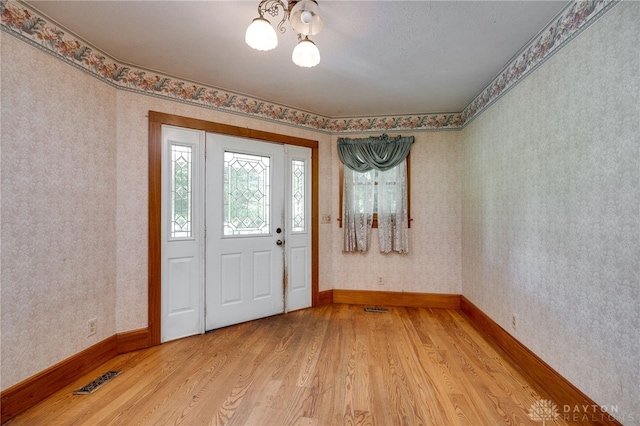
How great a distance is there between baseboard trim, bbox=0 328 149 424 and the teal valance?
294 centimetres

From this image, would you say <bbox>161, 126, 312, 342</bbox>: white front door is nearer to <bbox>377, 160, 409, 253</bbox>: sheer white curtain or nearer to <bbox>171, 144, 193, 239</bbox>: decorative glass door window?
<bbox>171, 144, 193, 239</bbox>: decorative glass door window

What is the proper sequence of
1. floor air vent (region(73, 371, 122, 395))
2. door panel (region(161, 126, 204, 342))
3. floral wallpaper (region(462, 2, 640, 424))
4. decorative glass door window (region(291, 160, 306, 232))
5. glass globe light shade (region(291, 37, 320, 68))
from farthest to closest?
decorative glass door window (region(291, 160, 306, 232)) → door panel (region(161, 126, 204, 342)) → floor air vent (region(73, 371, 122, 395)) → glass globe light shade (region(291, 37, 320, 68)) → floral wallpaper (region(462, 2, 640, 424))

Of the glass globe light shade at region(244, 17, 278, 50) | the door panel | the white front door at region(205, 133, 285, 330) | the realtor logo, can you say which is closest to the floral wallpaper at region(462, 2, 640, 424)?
the realtor logo

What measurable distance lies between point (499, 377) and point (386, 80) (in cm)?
265

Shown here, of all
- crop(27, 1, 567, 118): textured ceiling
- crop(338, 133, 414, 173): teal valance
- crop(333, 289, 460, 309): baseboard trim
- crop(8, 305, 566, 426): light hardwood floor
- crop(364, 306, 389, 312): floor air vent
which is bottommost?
crop(364, 306, 389, 312): floor air vent

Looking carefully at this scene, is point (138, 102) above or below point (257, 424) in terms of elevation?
above

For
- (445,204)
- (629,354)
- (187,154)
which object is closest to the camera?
(629,354)

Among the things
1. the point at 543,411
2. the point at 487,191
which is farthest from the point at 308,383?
the point at 487,191

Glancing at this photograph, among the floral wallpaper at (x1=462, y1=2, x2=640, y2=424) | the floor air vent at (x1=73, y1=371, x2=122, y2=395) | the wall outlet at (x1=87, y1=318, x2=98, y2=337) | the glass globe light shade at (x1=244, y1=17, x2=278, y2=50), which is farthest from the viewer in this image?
the wall outlet at (x1=87, y1=318, x2=98, y2=337)

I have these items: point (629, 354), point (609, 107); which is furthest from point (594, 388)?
point (609, 107)

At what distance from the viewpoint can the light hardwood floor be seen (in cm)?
164

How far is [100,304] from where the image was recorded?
2.24 m

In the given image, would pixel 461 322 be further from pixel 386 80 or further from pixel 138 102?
pixel 138 102

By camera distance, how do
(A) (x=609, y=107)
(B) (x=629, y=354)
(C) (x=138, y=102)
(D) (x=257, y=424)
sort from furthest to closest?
(C) (x=138, y=102) → (D) (x=257, y=424) → (A) (x=609, y=107) → (B) (x=629, y=354)
